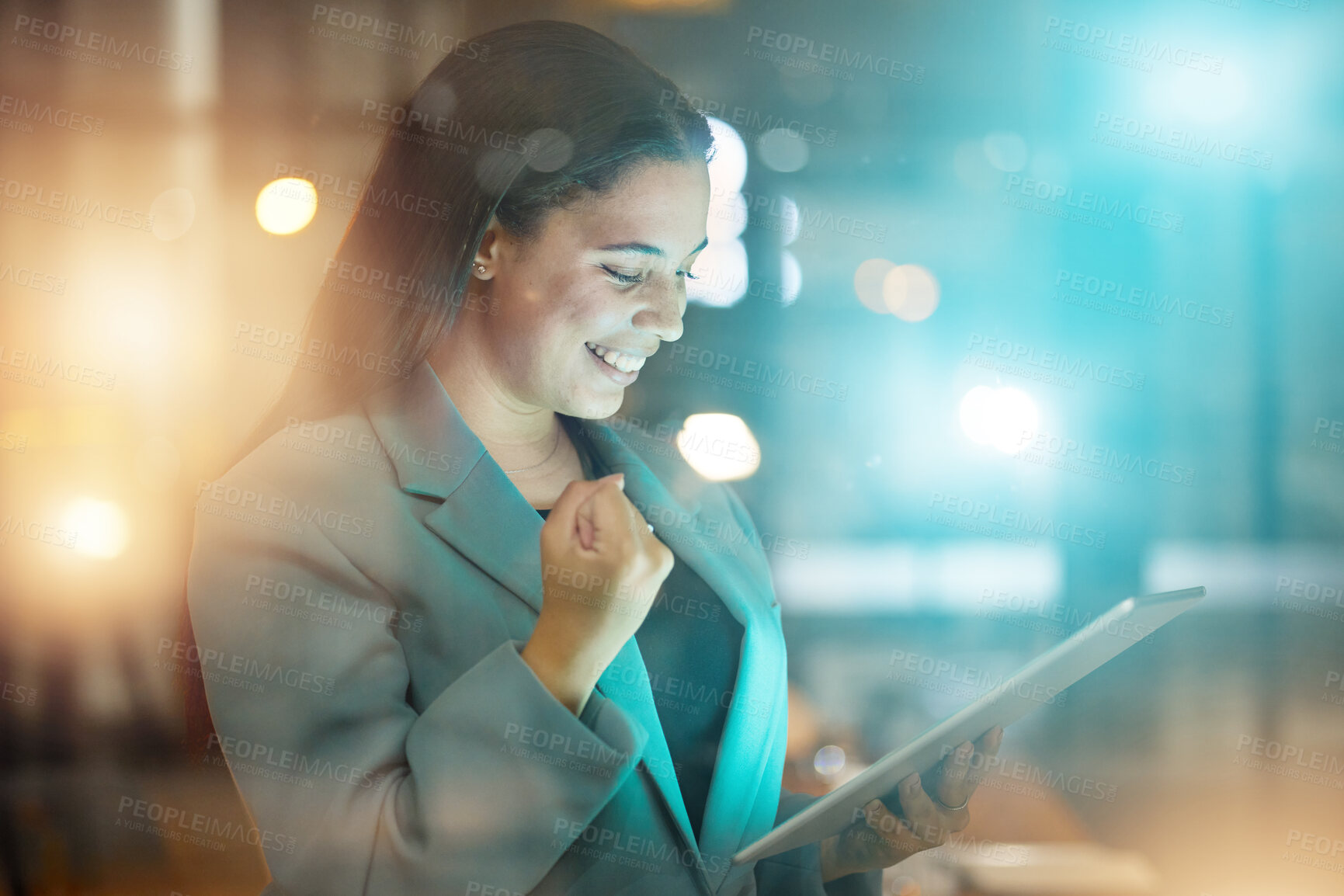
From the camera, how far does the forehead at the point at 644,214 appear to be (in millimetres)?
1361

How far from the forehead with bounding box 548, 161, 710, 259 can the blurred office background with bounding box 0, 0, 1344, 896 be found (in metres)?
0.11

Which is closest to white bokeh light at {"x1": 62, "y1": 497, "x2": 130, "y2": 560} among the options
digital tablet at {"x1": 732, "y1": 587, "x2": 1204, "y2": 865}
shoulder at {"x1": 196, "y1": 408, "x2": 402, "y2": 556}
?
shoulder at {"x1": 196, "y1": 408, "x2": 402, "y2": 556}

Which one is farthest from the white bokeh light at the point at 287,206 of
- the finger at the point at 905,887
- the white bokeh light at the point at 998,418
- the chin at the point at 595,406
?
the finger at the point at 905,887

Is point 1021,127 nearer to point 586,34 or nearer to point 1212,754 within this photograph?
point 586,34

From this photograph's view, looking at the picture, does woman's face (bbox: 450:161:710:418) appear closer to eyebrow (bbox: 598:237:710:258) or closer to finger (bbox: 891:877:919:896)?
eyebrow (bbox: 598:237:710:258)

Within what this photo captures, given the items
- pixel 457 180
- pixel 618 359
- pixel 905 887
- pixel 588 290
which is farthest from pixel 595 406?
pixel 905 887

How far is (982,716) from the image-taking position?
1.34 meters

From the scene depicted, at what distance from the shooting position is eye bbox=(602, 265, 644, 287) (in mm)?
1378

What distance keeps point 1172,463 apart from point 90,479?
1.95 metres

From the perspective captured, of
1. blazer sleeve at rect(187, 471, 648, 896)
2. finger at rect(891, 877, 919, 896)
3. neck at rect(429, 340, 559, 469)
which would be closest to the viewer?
blazer sleeve at rect(187, 471, 648, 896)

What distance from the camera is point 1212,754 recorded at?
1.62m

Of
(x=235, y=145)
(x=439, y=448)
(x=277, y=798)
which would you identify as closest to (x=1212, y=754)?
(x=439, y=448)

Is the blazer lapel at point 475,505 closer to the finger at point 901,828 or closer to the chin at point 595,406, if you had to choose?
the chin at point 595,406

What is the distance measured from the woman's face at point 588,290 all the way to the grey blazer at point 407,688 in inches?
5.3
